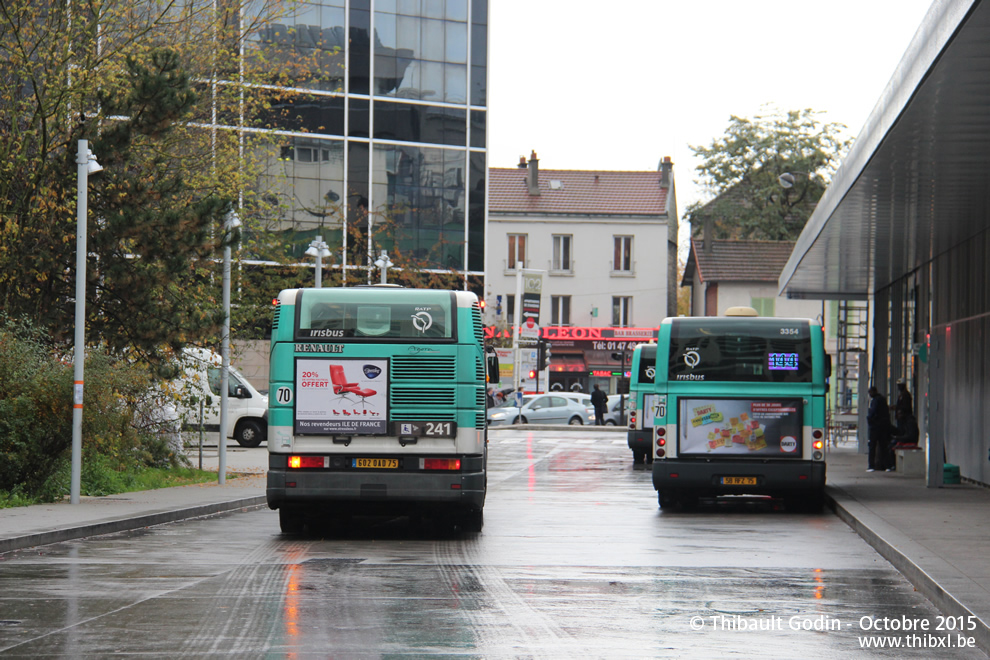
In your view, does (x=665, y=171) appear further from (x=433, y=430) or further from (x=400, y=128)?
(x=433, y=430)

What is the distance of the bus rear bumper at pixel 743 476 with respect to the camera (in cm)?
1850

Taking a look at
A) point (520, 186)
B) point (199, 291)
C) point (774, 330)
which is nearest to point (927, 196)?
point (774, 330)

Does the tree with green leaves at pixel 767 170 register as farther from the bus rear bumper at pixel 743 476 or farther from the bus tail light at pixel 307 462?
the bus tail light at pixel 307 462

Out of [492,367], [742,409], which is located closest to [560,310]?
[742,409]

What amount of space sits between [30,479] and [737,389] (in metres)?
10.1

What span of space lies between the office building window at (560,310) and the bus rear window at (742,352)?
50202 millimetres

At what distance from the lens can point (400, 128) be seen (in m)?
51.4

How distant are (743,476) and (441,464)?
5804 millimetres

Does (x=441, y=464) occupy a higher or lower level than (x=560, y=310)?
lower

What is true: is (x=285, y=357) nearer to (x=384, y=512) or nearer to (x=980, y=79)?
(x=384, y=512)

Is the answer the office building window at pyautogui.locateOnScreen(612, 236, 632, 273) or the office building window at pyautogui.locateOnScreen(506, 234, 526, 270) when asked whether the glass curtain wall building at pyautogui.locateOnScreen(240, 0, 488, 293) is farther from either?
the office building window at pyautogui.locateOnScreen(612, 236, 632, 273)

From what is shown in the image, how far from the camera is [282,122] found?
4741 cm

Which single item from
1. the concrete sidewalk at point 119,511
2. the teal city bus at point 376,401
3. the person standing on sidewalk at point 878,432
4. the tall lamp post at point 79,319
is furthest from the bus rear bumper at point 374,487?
the person standing on sidewalk at point 878,432

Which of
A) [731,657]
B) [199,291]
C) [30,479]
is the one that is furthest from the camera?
[199,291]
